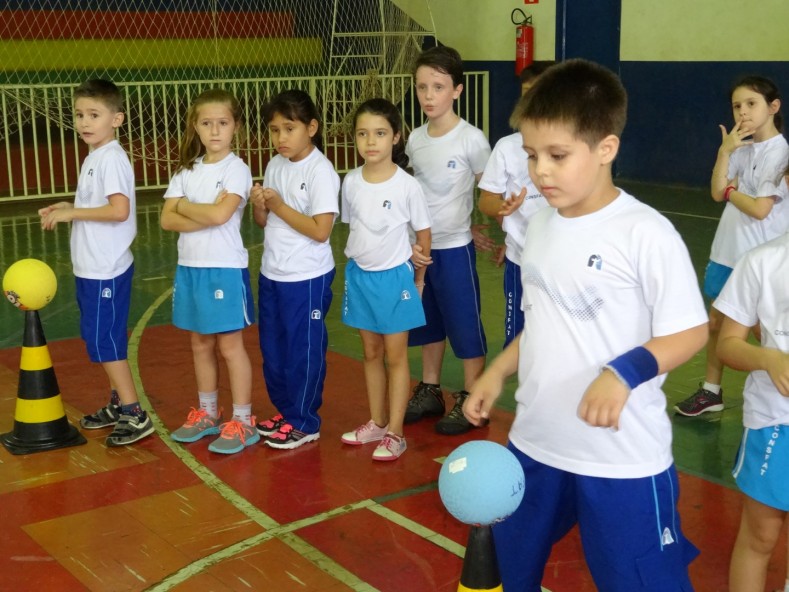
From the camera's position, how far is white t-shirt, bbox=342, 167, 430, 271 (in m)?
4.32

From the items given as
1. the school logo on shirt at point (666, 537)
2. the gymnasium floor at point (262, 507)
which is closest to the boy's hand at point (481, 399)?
the school logo on shirt at point (666, 537)

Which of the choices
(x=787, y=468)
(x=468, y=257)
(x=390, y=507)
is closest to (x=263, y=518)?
(x=390, y=507)

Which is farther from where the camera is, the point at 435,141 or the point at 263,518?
the point at 435,141

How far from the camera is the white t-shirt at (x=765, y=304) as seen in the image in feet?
8.67

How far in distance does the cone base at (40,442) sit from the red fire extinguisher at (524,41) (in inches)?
426

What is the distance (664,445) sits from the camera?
2.40 metres

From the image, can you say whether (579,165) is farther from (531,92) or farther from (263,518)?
(263,518)

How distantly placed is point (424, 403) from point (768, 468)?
7.86 feet

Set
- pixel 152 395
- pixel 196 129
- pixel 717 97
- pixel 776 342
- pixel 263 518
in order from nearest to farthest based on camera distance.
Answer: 1. pixel 776 342
2. pixel 263 518
3. pixel 196 129
4. pixel 152 395
5. pixel 717 97

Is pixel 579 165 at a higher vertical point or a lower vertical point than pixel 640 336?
higher

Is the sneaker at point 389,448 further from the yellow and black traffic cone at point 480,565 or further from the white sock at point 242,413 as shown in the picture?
the yellow and black traffic cone at point 480,565

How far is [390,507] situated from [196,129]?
6.24 ft

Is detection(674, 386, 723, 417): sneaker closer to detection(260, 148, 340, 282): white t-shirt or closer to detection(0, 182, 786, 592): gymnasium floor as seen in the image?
detection(0, 182, 786, 592): gymnasium floor

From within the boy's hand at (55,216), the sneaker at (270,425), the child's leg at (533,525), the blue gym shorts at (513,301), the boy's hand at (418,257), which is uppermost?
the boy's hand at (55,216)
